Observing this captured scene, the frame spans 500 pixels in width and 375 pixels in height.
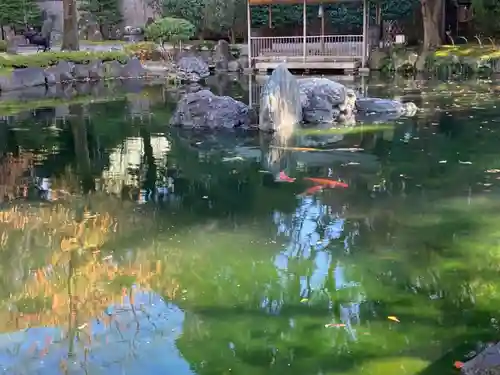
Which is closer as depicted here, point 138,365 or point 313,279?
point 138,365

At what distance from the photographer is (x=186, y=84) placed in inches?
750

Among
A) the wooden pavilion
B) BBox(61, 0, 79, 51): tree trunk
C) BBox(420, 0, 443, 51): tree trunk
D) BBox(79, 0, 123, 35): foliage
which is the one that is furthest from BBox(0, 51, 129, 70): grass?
BBox(420, 0, 443, 51): tree trunk

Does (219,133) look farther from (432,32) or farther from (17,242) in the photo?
(432,32)

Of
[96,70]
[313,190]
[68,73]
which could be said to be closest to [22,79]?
[68,73]

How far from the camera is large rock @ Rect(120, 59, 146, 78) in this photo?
838 inches

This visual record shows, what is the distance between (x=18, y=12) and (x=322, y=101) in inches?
757

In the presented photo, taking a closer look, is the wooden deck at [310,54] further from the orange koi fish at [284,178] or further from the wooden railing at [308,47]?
the orange koi fish at [284,178]

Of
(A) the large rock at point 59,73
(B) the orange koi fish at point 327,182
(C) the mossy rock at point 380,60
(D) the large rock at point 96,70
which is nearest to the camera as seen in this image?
(B) the orange koi fish at point 327,182

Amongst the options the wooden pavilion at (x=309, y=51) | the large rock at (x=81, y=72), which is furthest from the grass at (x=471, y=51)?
the large rock at (x=81, y=72)

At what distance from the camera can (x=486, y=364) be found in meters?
2.97

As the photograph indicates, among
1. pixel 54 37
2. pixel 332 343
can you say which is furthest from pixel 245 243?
pixel 54 37

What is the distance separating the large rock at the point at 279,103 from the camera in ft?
33.6

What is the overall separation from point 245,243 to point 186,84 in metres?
14.4

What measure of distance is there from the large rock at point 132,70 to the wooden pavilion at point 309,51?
374cm
